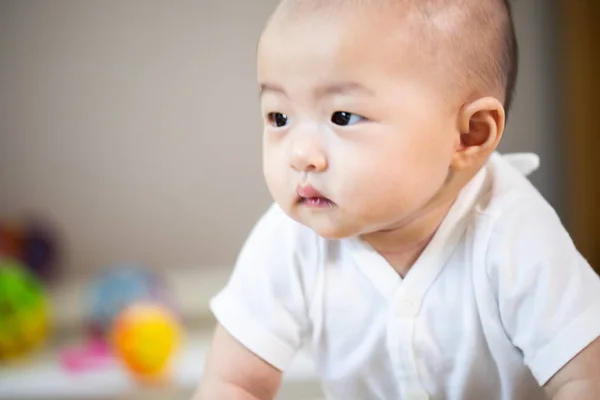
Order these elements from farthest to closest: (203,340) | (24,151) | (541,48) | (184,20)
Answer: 1. (24,151)
2. (184,20)
3. (203,340)
4. (541,48)

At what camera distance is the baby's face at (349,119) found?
46 cm

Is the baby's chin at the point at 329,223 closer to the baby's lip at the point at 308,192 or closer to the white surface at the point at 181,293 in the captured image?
the baby's lip at the point at 308,192

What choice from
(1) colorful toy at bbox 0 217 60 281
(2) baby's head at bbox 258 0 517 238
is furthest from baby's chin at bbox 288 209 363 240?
(1) colorful toy at bbox 0 217 60 281

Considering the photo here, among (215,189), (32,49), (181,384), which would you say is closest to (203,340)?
(181,384)

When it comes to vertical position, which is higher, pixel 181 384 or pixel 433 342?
pixel 433 342

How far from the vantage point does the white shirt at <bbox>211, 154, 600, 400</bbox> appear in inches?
20.0

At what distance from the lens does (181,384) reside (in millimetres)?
961

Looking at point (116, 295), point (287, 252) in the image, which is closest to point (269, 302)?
point (287, 252)

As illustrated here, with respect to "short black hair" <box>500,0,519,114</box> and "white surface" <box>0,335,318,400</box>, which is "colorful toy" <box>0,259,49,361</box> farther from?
"short black hair" <box>500,0,519,114</box>

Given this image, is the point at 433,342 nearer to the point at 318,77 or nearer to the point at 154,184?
the point at 318,77

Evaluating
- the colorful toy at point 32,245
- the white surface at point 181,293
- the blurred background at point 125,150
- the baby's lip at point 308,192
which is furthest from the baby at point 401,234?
the colorful toy at point 32,245

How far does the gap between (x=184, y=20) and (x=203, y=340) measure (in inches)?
20.5

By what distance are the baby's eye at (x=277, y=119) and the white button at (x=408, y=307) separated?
0.16 metres

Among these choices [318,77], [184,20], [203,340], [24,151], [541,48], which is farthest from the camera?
[24,151]
